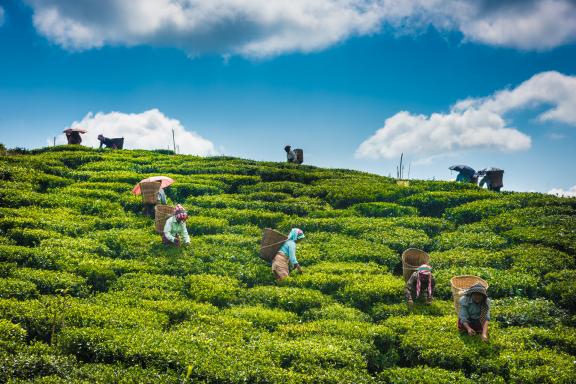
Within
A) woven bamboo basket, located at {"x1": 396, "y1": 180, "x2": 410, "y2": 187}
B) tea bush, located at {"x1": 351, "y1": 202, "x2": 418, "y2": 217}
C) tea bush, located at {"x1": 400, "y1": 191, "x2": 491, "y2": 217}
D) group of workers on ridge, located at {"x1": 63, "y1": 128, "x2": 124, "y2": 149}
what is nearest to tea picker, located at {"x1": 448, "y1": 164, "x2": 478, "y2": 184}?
woven bamboo basket, located at {"x1": 396, "y1": 180, "x2": 410, "y2": 187}

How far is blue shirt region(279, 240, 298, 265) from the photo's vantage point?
54.5ft

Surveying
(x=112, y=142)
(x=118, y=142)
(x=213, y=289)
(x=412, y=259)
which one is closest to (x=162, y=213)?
(x=213, y=289)

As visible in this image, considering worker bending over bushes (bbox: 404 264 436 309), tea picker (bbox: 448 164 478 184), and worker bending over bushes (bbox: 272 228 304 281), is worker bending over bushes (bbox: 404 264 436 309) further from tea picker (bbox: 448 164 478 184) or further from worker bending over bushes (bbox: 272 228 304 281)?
tea picker (bbox: 448 164 478 184)

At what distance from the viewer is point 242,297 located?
1487 cm

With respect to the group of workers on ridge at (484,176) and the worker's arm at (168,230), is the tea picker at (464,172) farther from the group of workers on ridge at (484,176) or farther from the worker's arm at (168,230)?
the worker's arm at (168,230)

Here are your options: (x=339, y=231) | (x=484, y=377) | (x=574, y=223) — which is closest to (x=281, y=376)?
(x=484, y=377)

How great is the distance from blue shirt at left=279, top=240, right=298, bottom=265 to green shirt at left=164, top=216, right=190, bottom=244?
3.60m

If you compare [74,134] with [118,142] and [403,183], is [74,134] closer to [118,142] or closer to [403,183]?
[118,142]

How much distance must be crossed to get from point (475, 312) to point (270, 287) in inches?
237

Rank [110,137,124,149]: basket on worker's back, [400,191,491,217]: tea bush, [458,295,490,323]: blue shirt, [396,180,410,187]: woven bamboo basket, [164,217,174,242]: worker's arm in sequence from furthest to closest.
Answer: [110,137,124,149]: basket on worker's back
[396,180,410,187]: woven bamboo basket
[400,191,491,217]: tea bush
[164,217,174,242]: worker's arm
[458,295,490,323]: blue shirt

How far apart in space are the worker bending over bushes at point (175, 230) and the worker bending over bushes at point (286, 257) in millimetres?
3424

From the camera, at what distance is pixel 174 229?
700 inches

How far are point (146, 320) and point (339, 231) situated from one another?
1072 centimetres

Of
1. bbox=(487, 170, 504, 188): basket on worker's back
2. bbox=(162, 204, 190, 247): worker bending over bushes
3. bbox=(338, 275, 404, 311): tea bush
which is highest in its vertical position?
bbox=(487, 170, 504, 188): basket on worker's back
